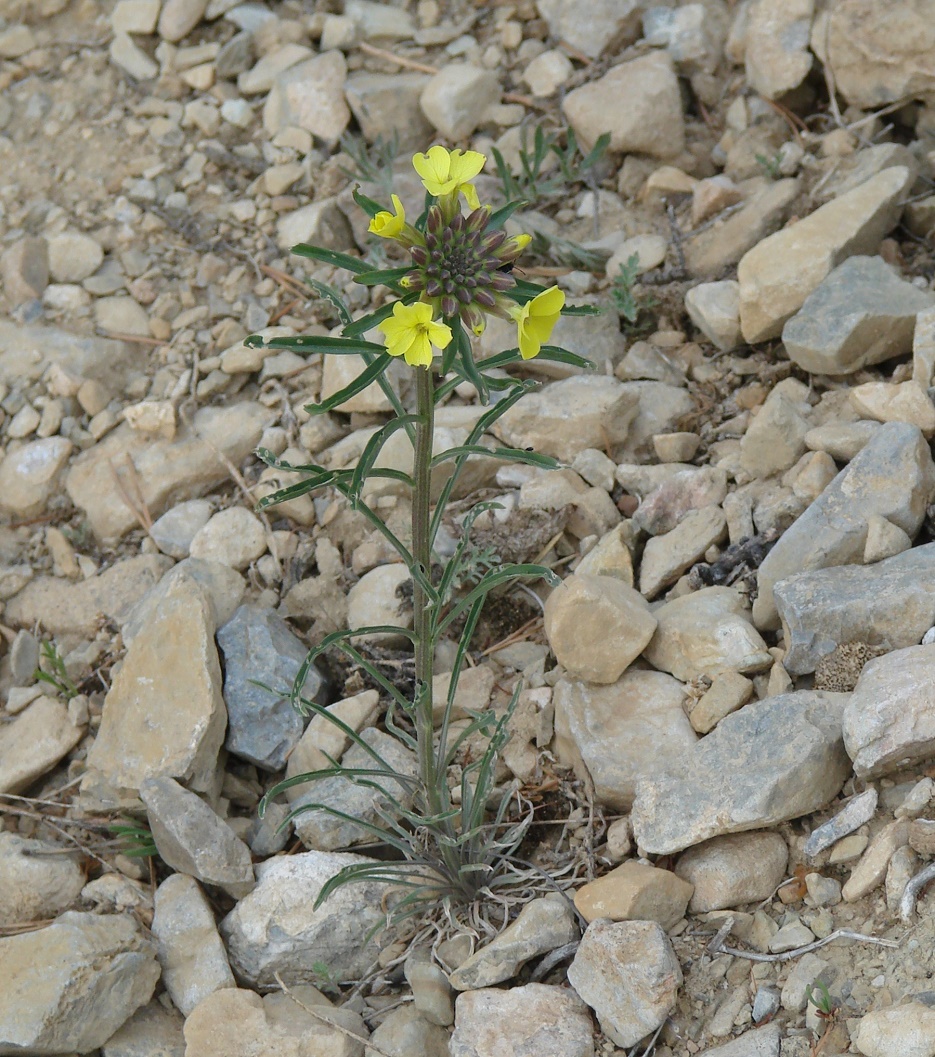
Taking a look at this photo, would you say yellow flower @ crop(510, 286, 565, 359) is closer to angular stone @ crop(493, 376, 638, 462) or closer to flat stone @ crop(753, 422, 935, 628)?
flat stone @ crop(753, 422, 935, 628)

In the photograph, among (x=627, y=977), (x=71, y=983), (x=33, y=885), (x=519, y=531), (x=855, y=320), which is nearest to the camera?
(x=627, y=977)

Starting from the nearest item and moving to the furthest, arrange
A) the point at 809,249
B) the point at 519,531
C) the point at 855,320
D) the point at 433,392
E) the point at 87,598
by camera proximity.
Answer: the point at 433,392 < the point at 855,320 < the point at 519,531 < the point at 809,249 < the point at 87,598

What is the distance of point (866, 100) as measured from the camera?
405 centimetres

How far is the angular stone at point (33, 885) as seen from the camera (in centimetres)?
297

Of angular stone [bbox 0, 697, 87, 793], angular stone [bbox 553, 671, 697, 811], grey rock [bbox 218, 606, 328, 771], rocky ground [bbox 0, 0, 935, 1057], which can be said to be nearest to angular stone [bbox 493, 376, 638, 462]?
rocky ground [bbox 0, 0, 935, 1057]

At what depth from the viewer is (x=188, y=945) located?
2779 millimetres

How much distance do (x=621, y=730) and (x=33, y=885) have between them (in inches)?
65.7

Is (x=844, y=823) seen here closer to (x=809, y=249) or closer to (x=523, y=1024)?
(x=523, y=1024)

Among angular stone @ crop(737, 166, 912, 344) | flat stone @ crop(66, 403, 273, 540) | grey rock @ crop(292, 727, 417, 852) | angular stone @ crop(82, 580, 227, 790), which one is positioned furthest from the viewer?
flat stone @ crop(66, 403, 273, 540)

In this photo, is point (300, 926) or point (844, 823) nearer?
point (844, 823)

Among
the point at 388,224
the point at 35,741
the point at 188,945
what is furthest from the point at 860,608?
the point at 35,741

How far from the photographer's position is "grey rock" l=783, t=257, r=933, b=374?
10.8 ft

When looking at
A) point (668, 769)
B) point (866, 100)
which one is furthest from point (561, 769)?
point (866, 100)

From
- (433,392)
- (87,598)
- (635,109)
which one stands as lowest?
(87,598)
